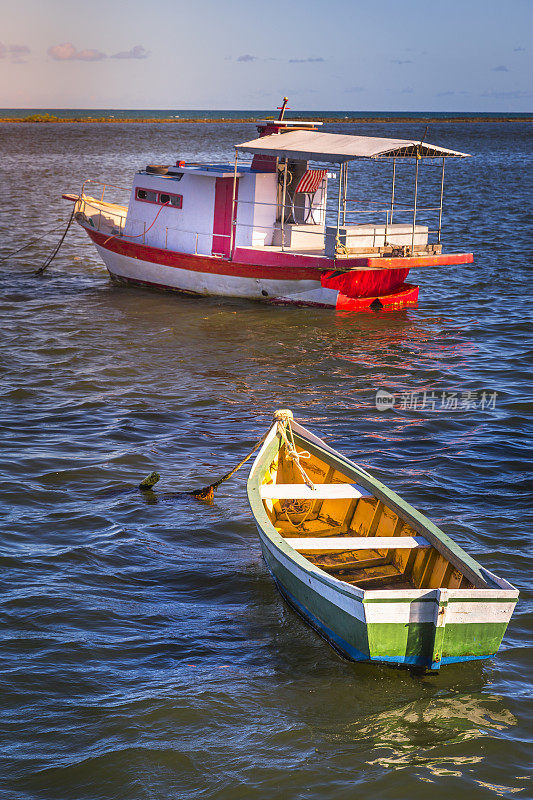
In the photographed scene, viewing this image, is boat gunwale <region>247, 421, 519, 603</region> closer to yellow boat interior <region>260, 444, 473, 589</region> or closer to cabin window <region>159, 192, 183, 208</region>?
yellow boat interior <region>260, 444, 473, 589</region>

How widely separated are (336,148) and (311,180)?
83.7 inches

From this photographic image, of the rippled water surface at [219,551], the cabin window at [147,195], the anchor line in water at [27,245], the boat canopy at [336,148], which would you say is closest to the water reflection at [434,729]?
the rippled water surface at [219,551]

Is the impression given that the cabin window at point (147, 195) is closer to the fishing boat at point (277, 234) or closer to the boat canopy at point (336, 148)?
the fishing boat at point (277, 234)

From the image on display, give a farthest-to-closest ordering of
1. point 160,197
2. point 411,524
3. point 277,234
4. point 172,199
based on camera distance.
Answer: point 160,197 → point 172,199 → point 277,234 → point 411,524

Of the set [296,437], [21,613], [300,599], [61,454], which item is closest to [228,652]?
[300,599]

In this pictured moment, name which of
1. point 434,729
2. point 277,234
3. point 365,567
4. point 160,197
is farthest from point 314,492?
point 160,197

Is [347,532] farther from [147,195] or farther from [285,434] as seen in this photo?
[147,195]

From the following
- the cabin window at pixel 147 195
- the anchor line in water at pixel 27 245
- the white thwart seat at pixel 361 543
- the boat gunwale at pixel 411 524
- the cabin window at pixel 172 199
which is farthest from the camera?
the anchor line in water at pixel 27 245

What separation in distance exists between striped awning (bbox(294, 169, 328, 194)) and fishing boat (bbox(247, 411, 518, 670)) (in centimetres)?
1150

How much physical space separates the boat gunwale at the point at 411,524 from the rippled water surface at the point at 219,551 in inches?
32.7

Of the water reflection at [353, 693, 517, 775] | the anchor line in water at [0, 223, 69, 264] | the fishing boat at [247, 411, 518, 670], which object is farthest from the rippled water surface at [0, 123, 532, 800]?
the anchor line in water at [0, 223, 69, 264]

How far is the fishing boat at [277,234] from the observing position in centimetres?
1900

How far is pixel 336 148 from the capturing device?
18438mm

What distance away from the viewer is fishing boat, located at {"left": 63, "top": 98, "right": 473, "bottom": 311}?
19000 millimetres
